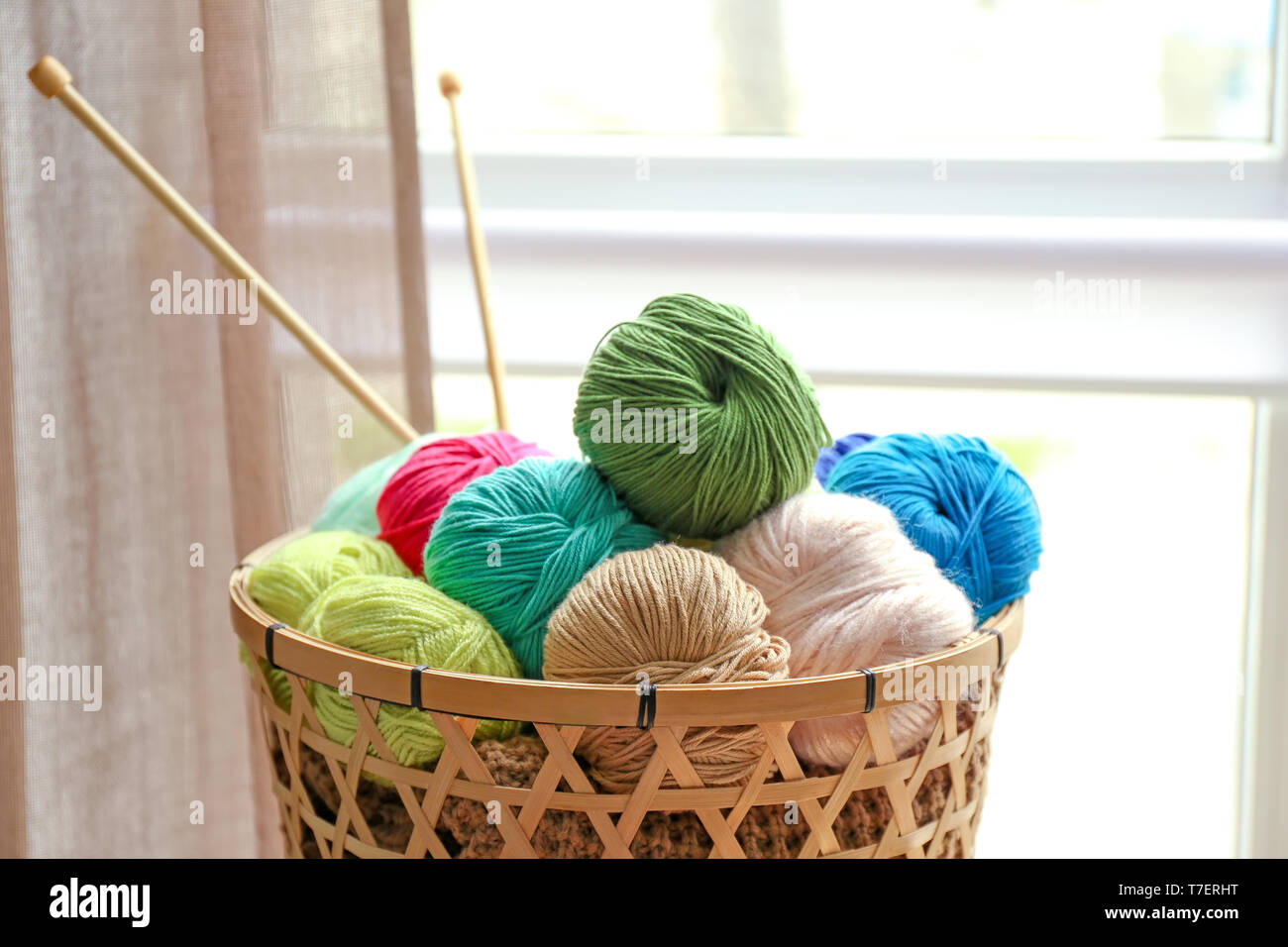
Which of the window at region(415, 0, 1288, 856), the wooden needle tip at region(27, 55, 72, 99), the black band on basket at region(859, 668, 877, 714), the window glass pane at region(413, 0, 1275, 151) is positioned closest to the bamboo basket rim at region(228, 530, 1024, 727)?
the black band on basket at region(859, 668, 877, 714)

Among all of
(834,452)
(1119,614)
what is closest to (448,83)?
(834,452)

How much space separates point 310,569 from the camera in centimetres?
61

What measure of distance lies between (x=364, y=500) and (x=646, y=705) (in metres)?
0.30

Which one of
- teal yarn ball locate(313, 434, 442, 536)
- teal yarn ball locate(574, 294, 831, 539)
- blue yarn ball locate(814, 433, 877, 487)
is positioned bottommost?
teal yarn ball locate(313, 434, 442, 536)

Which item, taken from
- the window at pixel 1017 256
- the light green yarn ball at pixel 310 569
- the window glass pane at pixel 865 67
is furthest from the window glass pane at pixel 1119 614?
the light green yarn ball at pixel 310 569

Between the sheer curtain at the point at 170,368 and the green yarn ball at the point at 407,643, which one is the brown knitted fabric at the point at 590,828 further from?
the sheer curtain at the point at 170,368

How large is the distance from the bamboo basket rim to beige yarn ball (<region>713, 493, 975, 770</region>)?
0.02 m

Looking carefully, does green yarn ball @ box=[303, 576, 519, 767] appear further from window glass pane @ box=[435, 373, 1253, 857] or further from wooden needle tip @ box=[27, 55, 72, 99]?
window glass pane @ box=[435, 373, 1253, 857]

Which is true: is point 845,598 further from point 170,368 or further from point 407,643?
point 170,368

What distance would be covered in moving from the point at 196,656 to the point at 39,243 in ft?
1.14

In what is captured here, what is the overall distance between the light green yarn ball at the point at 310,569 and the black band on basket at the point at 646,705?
187 mm

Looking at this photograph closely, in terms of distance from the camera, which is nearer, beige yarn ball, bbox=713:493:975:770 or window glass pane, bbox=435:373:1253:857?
beige yarn ball, bbox=713:493:975:770

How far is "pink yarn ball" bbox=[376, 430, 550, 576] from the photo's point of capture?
2.08 ft

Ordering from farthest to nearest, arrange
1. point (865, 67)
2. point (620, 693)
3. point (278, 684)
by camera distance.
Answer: point (865, 67), point (278, 684), point (620, 693)
